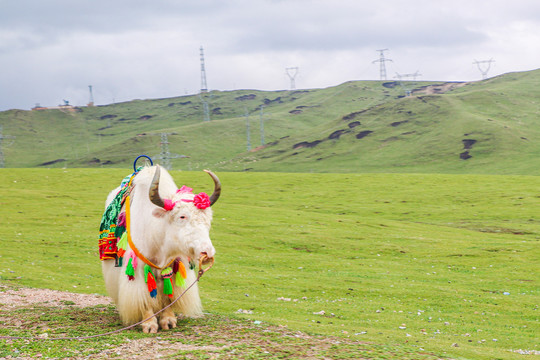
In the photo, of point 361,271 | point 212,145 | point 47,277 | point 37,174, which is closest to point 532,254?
point 361,271

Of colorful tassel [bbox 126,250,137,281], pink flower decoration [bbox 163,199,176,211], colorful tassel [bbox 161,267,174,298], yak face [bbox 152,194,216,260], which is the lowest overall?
colorful tassel [bbox 161,267,174,298]

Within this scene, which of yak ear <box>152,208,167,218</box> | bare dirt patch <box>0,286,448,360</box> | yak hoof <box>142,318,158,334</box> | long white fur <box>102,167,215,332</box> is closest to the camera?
bare dirt patch <box>0,286,448,360</box>

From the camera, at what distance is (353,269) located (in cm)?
2075

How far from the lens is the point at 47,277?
15.9 meters

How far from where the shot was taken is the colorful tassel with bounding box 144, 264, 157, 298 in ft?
28.3

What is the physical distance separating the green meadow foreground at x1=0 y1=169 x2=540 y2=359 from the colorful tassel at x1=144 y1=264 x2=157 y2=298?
78 centimetres

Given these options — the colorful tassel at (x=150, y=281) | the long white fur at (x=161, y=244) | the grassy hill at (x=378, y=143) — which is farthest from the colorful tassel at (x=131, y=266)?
the grassy hill at (x=378, y=143)

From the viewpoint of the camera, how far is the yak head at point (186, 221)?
26.1 ft

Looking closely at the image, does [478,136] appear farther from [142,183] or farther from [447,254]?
[142,183]

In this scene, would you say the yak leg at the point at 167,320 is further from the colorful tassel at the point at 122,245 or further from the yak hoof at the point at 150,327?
the colorful tassel at the point at 122,245

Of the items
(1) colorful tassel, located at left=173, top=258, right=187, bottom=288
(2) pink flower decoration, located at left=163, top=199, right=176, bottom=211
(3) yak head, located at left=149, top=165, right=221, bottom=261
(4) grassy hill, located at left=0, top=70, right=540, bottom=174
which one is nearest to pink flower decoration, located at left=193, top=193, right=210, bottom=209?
(3) yak head, located at left=149, top=165, right=221, bottom=261

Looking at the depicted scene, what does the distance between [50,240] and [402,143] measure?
11507cm

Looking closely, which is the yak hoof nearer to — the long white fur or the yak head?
the long white fur

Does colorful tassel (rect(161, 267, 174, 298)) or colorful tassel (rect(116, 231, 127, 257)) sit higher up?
colorful tassel (rect(116, 231, 127, 257))
